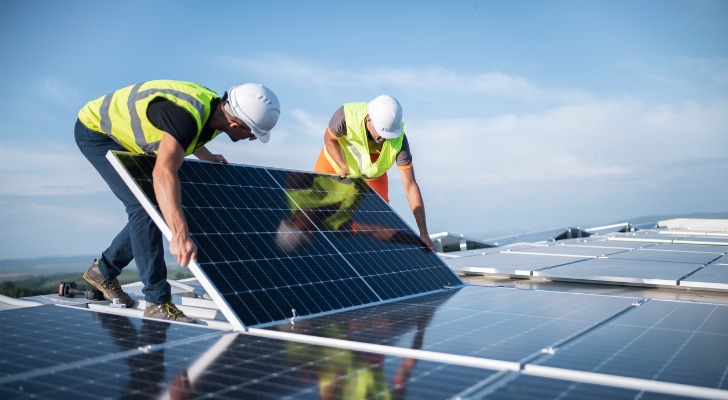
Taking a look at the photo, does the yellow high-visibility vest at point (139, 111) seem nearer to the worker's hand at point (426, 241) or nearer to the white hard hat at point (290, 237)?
the white hard hat at point (290, 237)

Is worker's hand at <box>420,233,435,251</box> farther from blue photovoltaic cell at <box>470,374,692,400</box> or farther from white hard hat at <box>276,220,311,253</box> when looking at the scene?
blue photovoltaic cell at <box>470,374,692,400</box>

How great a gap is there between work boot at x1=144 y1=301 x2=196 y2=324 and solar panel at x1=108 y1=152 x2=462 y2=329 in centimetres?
46

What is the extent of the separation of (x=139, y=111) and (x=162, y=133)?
9.2 inches

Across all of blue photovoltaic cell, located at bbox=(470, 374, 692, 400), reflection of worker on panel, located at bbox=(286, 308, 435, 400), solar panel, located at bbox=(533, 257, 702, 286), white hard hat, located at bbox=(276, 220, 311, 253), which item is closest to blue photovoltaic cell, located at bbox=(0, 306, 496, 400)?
reflection of worker on panel, located at bbox=(286, 308, 435, 400)

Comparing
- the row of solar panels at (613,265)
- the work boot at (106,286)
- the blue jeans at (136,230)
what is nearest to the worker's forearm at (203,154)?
the blue jeans at (136,230)

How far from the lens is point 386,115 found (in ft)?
24.1

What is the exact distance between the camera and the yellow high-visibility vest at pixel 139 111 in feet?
16.8

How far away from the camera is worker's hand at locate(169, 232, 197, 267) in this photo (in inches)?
183

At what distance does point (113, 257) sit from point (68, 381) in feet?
9.27

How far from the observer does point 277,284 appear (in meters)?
5.09

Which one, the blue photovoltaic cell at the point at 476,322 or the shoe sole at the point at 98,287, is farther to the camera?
the shoe sole at the point at 98,287

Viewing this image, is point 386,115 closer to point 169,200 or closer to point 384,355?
point 169,200

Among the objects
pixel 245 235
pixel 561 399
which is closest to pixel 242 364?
pixel 561 399

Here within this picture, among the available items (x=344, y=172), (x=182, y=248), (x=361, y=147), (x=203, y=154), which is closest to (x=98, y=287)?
(x=203, y=154)
